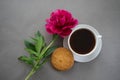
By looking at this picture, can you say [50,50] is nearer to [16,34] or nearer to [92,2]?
[16,34]

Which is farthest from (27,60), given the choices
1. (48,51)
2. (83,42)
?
(83,42)

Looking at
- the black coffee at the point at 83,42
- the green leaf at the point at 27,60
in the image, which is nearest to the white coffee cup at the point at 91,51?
the black coffee at the point at 83,42

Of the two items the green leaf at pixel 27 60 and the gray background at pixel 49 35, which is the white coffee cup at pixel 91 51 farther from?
the green leaf at pixel 27 60

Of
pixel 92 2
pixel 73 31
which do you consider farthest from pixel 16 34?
pixel 92 2

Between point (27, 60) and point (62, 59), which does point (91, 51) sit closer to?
point (62, 59)

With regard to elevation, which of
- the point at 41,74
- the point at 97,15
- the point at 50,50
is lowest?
the point at 41,74

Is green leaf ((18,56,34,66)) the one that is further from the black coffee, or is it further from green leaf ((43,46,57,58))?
the black coffee
